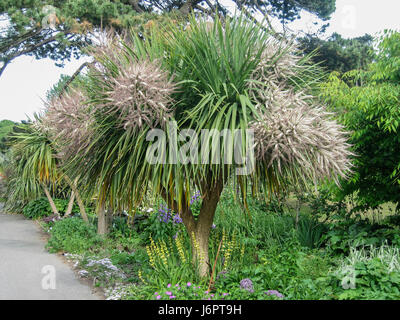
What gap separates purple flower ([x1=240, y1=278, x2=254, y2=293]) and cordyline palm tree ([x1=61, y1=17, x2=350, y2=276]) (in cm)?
67

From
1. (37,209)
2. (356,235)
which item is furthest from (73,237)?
(356,235)

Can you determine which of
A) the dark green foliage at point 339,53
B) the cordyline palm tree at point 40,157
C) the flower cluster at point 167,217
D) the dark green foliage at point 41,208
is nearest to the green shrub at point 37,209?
the dark green foliage at point 41,208

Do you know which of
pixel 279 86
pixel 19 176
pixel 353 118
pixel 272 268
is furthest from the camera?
pixel 19 176

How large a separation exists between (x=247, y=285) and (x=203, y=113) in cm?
184

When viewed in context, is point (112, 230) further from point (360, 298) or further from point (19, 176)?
point (360, 298)

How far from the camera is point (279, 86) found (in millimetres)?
4164

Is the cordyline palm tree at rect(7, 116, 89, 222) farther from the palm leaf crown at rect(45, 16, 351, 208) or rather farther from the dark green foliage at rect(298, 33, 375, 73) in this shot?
the dark green foliage at rect(298, 33, 375, 73)

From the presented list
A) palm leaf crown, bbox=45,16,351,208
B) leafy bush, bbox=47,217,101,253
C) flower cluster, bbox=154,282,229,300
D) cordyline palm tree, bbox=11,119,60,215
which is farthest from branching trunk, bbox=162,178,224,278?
cordyline palm tree, bbox=11,119,60,215

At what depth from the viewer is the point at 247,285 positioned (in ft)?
13.0

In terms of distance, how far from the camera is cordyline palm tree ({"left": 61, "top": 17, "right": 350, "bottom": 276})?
11.9ft

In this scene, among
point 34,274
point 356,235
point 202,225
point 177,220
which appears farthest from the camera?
point 177,220

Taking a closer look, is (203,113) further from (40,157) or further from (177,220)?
(40,157)

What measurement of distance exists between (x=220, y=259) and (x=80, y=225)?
4.37 metres

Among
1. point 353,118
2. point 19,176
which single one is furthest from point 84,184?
point 19,176
